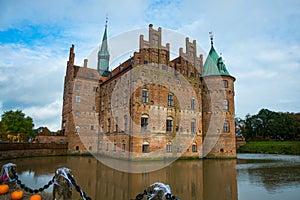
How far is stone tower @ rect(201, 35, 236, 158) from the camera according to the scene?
31.0 m

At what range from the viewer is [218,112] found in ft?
104

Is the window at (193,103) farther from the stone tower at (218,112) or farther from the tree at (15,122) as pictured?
the tree at (15,122)

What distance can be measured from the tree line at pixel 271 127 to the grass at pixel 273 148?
11.2 meters

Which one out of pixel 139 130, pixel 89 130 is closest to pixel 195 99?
pixel 139 130

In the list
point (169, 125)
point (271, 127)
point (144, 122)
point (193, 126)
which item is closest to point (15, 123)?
point (144, 122)

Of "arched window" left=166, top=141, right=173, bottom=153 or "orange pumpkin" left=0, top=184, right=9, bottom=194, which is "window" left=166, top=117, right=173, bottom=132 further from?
"orange pumpkin" left=0, top=184, right=9, bottom=194

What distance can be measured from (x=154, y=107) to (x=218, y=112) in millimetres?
9840

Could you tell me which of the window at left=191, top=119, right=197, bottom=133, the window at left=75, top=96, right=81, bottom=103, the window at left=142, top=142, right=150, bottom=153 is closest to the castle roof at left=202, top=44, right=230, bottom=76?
the window at left=191, top=119, right=197, bottom=133

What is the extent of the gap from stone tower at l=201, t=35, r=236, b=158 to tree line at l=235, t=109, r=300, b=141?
37.8m

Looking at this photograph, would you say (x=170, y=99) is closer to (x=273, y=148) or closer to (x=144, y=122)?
(x=144, y=122)

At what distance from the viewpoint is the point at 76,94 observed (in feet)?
116

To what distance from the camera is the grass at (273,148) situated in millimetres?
46225

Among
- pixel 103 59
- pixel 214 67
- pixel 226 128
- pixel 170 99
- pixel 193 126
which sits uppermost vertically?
pixel 103 59

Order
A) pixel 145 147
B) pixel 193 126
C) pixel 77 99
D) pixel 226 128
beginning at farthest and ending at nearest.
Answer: pixel 77 99 → pixel 226 128 → pixel 193 126 → pixel 145 147
